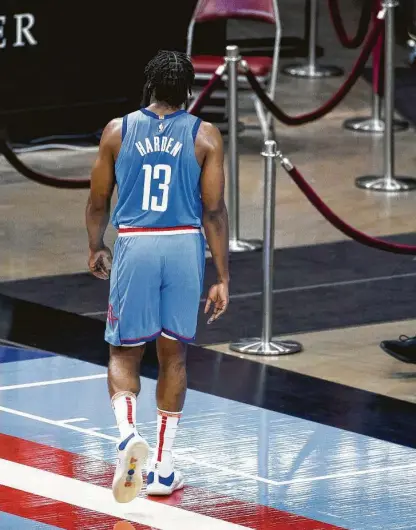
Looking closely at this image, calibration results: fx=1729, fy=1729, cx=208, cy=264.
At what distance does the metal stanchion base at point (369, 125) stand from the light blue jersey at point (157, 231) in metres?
7.10

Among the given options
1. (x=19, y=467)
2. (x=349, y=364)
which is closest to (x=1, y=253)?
(x=349, y=364)

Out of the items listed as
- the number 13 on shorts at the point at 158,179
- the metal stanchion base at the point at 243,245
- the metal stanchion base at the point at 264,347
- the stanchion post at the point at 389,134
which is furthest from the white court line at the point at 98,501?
the stanchion post at the point at 389,134

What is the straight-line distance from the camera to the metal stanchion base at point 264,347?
26.9ft

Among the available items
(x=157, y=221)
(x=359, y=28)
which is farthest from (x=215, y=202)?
(x=359, y=28)

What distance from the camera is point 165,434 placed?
20.4ft

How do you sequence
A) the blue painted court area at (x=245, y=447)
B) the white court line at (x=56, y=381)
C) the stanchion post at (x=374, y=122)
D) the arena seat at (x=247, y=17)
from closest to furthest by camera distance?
the blue painted court area at (x=245, y=447)
the white court line at (x=56, y=381)
the arena seat at (x=247, y=17)
the stanchion post at (x=374, y=122)

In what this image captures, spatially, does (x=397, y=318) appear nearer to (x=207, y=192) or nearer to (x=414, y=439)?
(x=414, y=439)

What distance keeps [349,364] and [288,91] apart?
259 inches

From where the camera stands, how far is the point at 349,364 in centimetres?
806

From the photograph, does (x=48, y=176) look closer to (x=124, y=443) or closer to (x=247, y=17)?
(x=247, y=17)

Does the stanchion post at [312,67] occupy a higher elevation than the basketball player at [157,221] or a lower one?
lower

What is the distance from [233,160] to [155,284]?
3880 mm

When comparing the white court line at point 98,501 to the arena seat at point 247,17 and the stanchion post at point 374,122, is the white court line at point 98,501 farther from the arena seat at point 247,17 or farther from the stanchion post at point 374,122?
the stanchion post at point 374,122

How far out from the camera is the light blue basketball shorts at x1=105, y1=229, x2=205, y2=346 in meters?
6.04
